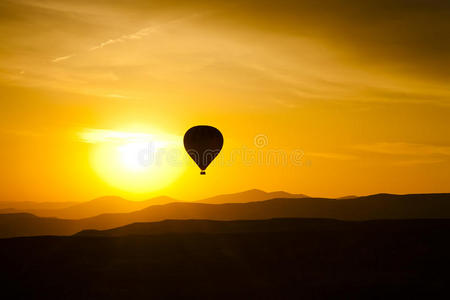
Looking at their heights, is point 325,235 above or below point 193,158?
below

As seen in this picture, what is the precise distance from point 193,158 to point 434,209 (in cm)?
8899

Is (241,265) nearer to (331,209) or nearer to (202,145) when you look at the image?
(202,145)

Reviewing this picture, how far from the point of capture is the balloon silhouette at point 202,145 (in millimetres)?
63969

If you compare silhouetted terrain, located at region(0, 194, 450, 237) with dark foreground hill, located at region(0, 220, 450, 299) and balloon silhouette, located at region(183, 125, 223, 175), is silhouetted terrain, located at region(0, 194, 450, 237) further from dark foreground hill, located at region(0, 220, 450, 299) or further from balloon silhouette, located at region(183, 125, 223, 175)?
balloon silhouette, located at region(183, 125, 223, 175)

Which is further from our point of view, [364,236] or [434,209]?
[434,209]

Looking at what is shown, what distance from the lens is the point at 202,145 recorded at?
211ft

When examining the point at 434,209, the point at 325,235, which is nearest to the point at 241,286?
the point at 325,235


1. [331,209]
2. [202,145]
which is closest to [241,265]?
[202,145]

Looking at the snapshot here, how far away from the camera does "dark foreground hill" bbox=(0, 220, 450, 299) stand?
4416 centimetres

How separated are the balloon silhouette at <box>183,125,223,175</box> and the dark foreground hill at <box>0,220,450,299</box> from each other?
27.5 ft

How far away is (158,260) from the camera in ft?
183

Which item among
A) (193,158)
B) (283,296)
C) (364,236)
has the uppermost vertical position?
(193,158)

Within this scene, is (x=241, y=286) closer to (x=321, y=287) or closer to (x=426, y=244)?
(x=321, y=287)

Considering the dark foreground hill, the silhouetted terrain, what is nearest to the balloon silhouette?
the dark foreground hill
